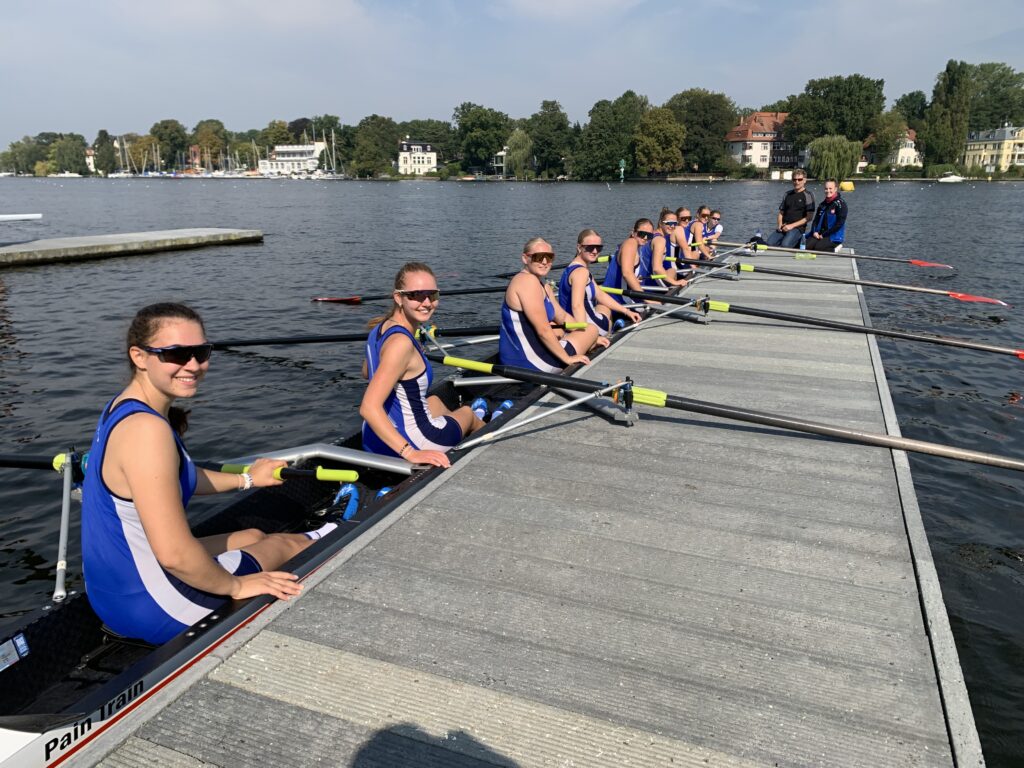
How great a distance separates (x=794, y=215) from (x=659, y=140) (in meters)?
105

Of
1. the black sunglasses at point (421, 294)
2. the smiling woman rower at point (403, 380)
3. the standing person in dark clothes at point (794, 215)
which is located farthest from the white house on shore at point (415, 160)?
the black sunglasses at point (421, 294)

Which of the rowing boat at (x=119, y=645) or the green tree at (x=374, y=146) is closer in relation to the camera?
the rowing boat at (x=119, y=645)

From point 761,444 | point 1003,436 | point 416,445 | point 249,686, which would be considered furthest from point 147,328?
point 1003,436

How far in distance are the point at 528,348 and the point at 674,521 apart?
354cm

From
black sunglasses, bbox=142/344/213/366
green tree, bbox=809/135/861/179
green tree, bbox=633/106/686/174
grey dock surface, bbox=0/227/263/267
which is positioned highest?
green tree, bbox=633/106/686/174

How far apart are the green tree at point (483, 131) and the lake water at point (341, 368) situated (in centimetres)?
12492

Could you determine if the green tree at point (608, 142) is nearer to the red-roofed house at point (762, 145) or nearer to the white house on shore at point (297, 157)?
the red-roofed house at point (762, 145)

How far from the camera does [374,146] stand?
529 feet

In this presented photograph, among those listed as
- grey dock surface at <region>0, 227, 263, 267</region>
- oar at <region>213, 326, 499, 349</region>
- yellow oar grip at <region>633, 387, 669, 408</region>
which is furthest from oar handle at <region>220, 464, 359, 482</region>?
grey dock surface at <region>0, 227, 263, 267</region>

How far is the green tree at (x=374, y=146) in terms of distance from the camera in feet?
525

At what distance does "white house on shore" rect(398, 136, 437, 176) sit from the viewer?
165125 mm

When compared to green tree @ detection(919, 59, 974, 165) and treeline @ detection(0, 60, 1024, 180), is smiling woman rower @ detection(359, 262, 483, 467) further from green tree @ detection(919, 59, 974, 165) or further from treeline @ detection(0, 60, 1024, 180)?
green tree @ detection(919, 59, 974, 165)

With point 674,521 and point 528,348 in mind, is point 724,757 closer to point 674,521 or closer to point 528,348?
point 674,521

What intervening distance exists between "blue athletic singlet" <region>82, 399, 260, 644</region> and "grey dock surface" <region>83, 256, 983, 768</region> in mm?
338
